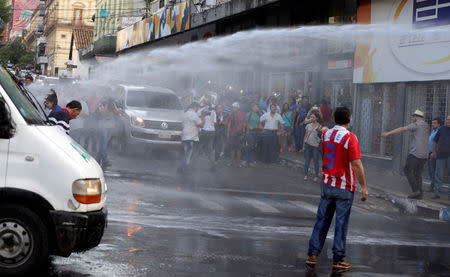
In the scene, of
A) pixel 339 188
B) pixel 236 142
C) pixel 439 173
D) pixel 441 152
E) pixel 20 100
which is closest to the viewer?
pixel 20 100

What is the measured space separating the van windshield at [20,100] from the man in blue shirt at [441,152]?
9.79 meters

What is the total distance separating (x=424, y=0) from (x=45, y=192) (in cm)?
1314

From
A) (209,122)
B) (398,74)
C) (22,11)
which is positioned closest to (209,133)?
(209,122)

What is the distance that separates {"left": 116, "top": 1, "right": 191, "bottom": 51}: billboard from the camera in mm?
31078

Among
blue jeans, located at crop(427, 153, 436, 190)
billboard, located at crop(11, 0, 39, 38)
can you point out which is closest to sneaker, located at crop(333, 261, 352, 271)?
blue jeans, located at crop(427, 153, 436, 190)

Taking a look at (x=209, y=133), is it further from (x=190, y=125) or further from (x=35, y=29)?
(x=35, y=29)

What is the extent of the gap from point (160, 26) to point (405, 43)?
61.6 feet

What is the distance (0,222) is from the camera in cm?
593

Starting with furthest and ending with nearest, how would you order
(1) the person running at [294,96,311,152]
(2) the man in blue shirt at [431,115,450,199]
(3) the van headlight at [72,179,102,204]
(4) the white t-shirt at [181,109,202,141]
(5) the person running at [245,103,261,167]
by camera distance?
(1) the person running at [294,96,311,152] < (5) the person running at [245,103,261,167] < (4) the white t-shirt at [181,109,202,141] < (2) the man in blue shirt at [431,115,450,199] < (3) the van headlight at [72,179,102,204]

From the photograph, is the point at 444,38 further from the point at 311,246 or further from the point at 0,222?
the point at 0,222

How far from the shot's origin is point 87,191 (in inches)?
239

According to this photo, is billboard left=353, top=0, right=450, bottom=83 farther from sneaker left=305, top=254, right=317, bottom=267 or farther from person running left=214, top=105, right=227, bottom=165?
sneaker left=305, top=254, right=317, bottom=267

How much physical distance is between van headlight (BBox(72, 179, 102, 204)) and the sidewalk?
8.28 metres

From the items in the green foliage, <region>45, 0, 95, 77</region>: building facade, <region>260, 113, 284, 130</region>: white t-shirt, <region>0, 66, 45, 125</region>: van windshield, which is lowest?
<region>260, 113, 284, 130</region>: white t-shirt
